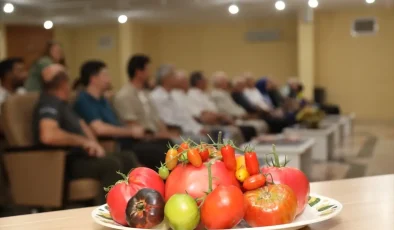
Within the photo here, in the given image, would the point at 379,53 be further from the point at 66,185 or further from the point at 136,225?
the point at 136,225

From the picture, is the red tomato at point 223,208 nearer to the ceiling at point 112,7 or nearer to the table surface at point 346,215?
the table surface at point 346,215

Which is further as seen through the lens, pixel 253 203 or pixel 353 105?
pixel 353 105

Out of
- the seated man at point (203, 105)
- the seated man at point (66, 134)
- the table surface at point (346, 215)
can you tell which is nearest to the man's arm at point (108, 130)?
the seated man at point (66, 134)

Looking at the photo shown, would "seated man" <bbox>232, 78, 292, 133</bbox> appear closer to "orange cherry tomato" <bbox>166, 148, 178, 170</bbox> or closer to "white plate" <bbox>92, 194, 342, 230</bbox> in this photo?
"white plate" <bbox>92, 194, 342, 230</bbox>

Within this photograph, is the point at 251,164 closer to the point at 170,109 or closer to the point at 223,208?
the point at 223,208

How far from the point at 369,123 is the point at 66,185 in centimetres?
913

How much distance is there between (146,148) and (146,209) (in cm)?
317

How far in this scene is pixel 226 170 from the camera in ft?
3.34

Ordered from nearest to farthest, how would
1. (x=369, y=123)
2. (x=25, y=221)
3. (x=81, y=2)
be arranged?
(x=25, y=221), (x=81, y=2), (x=369, y=123)

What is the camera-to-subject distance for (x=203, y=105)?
20.9ft

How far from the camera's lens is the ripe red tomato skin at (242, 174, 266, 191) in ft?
3.27

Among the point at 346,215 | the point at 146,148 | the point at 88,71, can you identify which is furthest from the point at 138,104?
the point at 346,215

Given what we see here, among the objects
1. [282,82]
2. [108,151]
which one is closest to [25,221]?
[108,151]

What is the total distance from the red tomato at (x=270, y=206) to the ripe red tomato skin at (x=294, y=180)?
0.17ft
